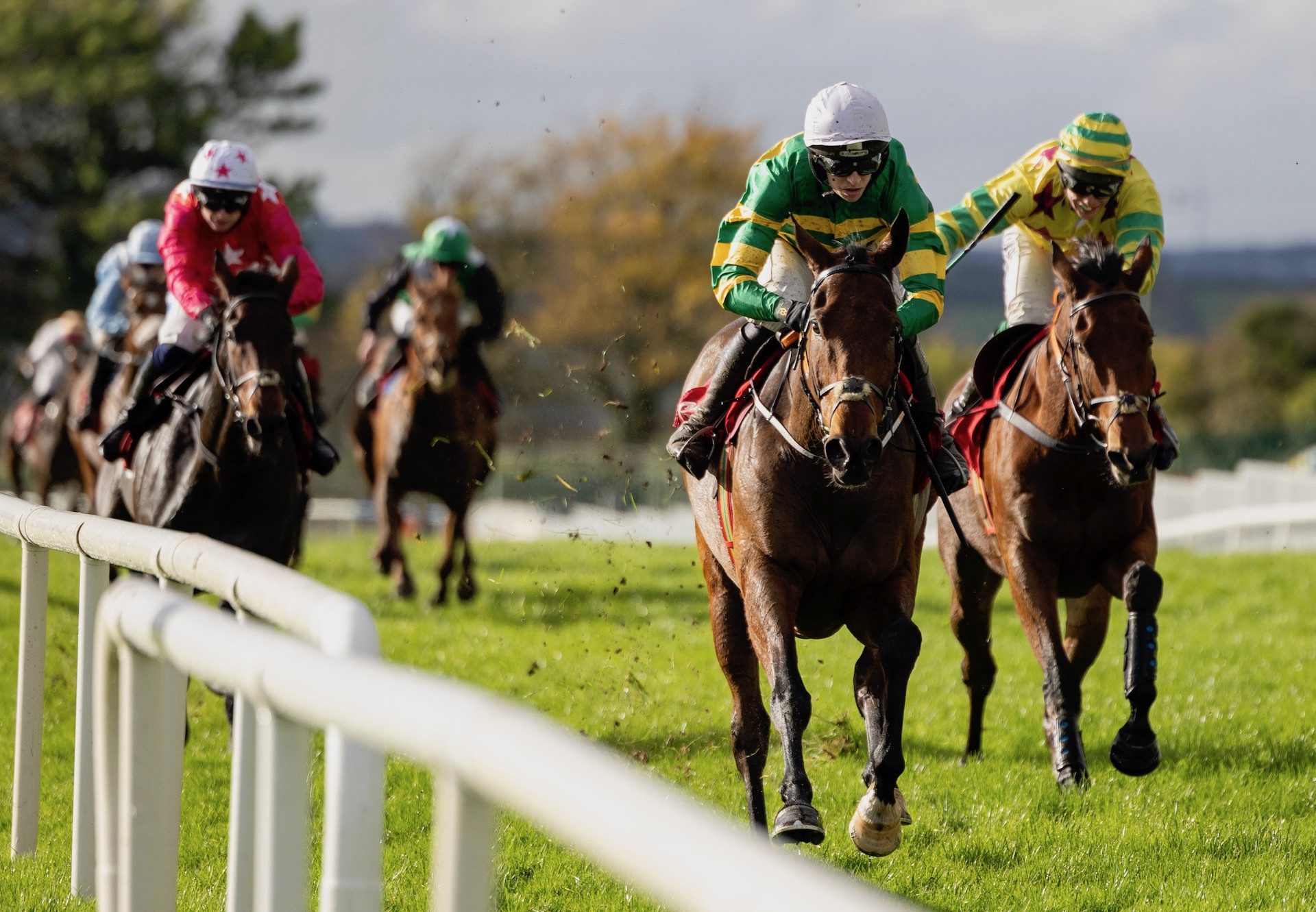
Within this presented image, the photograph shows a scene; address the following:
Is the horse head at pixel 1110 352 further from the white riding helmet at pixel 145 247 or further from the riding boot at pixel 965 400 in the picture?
the white riding helmet at pixel 145 247

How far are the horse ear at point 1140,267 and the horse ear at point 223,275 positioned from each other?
369cm

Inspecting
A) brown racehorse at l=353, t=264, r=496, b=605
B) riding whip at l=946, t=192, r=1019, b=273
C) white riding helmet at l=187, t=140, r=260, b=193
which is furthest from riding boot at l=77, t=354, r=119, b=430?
riding whip at l=946, t=192, r=1019, b=273

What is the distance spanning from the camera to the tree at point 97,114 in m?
35.7

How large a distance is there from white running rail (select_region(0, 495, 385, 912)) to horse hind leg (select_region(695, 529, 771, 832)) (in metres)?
2.05

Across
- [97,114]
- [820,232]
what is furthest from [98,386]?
[97,114]

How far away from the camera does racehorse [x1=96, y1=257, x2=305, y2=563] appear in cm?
678

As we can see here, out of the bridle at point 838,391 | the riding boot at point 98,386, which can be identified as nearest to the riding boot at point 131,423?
the riding boot at point 98,386

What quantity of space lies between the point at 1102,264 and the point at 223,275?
3.63 metres

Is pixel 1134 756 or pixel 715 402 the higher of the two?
pixel 715 402

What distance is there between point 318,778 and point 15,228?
3453 cm

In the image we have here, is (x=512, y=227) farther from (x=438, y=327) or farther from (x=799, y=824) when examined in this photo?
(x=799, y=824)

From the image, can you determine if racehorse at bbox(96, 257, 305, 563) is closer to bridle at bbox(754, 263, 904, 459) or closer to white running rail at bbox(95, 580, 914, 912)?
A: bridle at bbox(754, 263, 904, 459)

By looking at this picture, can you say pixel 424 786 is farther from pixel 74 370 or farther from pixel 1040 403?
pixel 74 370

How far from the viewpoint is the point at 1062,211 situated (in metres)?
7.10
